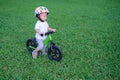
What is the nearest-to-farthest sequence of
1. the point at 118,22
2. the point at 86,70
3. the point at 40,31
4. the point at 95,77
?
the point at 95,77 < the point at 86,70 < the point at 40,31 < the point at 118,22

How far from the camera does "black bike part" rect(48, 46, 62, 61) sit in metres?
5.94

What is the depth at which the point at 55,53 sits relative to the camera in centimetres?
613

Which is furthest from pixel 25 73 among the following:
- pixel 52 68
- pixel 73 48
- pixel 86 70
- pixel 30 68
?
pixel 73 48

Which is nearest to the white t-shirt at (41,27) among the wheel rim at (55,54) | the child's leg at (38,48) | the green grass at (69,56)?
the child's leg at (38,48)

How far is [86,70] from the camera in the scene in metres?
5.58

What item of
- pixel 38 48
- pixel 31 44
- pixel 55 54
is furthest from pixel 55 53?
pixel 31 44

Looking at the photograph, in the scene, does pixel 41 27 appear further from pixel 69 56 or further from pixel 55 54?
pixel 69 56

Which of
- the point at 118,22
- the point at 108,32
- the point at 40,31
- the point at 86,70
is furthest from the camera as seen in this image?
the point at 118,22

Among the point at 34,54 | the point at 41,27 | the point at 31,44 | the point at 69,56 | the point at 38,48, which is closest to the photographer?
the point at 41,27

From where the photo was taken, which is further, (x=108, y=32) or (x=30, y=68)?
(x=108, y=32)

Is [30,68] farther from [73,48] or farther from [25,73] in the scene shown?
[73,48]

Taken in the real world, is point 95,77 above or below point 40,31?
below

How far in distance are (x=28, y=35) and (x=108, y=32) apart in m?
3.82

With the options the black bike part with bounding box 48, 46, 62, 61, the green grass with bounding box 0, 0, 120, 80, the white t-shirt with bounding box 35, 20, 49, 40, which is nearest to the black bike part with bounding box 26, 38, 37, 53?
the green grass with bounding box 0, 0, 120, 80
